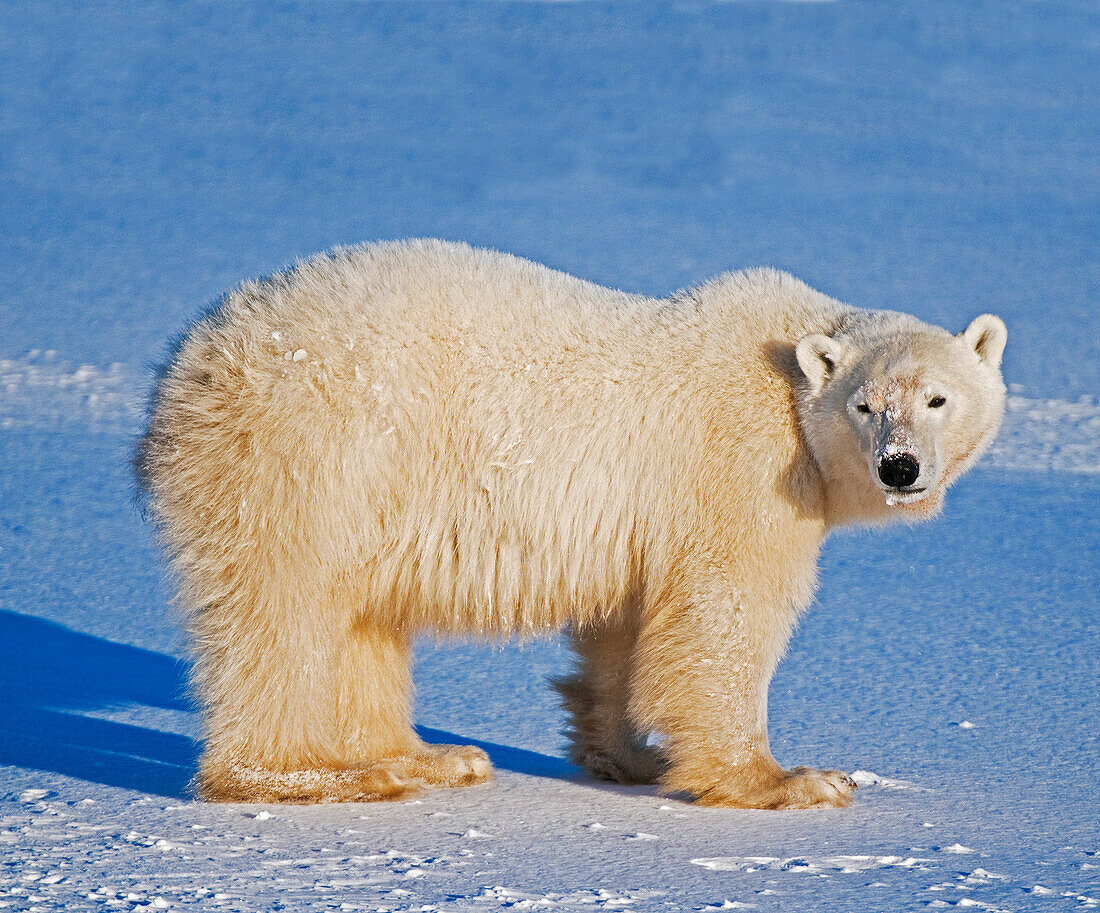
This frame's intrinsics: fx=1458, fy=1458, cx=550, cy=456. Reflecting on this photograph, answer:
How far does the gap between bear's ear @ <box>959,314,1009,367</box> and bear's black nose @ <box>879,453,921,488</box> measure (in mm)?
570

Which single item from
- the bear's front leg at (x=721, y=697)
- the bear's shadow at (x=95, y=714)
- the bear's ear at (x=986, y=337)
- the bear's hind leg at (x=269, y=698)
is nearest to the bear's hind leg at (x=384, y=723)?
the bear's hind leg at (x=269, y=698)

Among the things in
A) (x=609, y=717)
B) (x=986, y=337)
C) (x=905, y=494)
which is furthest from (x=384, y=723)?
(x=986, y=337)

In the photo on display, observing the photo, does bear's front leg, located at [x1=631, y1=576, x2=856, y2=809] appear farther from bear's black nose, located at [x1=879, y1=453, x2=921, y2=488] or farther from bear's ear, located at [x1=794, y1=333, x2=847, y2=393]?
bear's ear, located at [x1=794, y1=333, x2=847, y2=393]

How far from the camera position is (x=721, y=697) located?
429cm

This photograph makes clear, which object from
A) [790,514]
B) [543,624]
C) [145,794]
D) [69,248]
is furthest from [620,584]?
[69,248]

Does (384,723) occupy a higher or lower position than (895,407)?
lower

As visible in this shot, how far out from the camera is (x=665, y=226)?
46.2 feet

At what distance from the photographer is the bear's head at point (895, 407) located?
418 cm

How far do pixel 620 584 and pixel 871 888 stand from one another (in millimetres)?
1322

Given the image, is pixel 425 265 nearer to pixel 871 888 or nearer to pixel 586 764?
pixel 586 764

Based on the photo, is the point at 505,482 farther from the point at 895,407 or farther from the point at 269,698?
the point at 895,407

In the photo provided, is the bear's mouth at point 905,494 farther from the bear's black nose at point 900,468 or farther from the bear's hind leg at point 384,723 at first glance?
A: the bear's hind leg at point 384,723

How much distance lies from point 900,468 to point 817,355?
0.48 m

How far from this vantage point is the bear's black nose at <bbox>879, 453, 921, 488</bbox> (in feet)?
13.5
